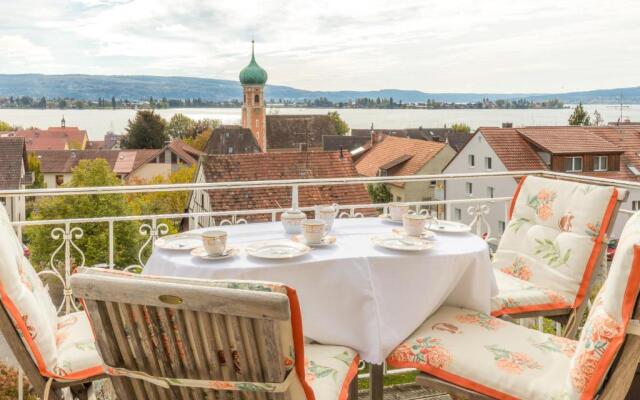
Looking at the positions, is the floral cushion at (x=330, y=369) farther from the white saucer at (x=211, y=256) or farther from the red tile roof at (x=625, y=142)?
the red tile roof at (x=625, y=142)

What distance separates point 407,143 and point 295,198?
2838 cm

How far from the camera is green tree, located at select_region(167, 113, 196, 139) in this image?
5306 centimetres

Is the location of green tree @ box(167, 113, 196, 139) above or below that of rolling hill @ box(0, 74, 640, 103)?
below

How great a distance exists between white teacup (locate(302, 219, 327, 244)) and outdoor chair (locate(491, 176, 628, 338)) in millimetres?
790

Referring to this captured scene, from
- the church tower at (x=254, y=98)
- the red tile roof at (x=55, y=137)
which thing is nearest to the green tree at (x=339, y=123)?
the church tower at (x=254, y=98)

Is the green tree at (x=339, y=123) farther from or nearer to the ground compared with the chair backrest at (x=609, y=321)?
farther from the ground

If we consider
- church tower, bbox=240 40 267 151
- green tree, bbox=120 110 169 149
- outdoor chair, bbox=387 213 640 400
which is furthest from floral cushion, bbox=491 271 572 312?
green tree, bbox=120 110 169 149

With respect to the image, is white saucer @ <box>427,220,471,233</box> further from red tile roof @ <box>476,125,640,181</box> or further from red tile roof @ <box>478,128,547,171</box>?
red tile roof @ <box>478,128,547,171</box>

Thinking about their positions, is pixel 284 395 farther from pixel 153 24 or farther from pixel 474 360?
pixel 153 24

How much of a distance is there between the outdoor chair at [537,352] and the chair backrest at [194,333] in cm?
66

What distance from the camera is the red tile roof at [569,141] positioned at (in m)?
20.0

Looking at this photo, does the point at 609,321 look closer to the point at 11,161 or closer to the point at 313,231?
the point at 313,231

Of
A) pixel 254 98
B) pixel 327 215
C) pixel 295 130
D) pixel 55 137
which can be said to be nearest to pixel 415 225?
pixel 327 215

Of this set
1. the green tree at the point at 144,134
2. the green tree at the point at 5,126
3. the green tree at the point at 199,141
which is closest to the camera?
the green tree at the point at 144,134
